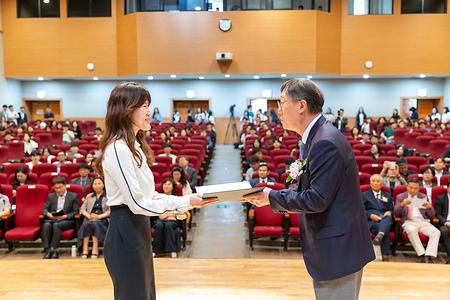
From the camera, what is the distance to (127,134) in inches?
101

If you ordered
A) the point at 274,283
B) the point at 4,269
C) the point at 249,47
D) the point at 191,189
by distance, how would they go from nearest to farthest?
1. the point at 274,283
2. the point at 4,269
3. the point at 191,189
4. the point at 249,47

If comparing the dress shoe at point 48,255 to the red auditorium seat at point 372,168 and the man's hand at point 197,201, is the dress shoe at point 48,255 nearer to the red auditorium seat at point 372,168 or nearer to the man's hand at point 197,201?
the man's hand at point 197,201

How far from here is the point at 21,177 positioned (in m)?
8.45

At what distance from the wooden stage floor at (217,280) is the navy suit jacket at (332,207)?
193cm

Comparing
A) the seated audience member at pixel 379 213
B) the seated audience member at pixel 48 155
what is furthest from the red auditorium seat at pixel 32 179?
the seated audience member at pixel 379 213

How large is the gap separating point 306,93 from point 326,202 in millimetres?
517

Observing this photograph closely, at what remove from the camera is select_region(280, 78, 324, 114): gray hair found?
231 cm

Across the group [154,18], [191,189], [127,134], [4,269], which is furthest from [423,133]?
[127,134]

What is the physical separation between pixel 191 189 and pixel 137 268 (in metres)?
5.90

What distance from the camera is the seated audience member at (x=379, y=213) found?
6.88 metres

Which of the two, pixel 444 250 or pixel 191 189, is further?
pixel 191 189

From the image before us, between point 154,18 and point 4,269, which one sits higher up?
point 154,18

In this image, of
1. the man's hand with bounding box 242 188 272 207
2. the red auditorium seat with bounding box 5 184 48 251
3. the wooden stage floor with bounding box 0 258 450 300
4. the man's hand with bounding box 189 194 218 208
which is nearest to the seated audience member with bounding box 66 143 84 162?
the red auditorium seat with bounding box 5 184 48 251

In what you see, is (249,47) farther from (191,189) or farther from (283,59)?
(191,189)
